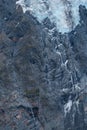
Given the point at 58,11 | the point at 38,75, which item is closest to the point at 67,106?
the point at 38,75

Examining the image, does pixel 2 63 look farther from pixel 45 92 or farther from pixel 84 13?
pixel 84 13

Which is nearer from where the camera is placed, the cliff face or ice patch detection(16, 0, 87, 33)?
the cliff face

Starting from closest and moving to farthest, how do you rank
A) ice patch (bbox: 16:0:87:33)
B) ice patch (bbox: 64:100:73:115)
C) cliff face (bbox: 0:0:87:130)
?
cliff face (bbox: 0:0:87:130), ice patch (bbox: 64:100:73:115), ice patch (bbox: 16:0:87:33)

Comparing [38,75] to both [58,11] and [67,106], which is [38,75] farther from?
[58,11]

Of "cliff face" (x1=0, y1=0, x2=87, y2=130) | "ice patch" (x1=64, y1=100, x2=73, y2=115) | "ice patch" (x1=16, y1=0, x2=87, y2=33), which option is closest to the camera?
"cliff face" (x1=0, y1=0, x2=87, y2=130)

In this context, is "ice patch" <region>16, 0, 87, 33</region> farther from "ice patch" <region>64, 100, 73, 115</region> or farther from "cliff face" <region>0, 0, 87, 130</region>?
"ice patch" <region>64, 100, 73, 115</region>

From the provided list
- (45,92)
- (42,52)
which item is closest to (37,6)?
(42,52)

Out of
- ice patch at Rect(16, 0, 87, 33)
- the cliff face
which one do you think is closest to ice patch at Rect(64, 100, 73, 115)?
the cliff face
